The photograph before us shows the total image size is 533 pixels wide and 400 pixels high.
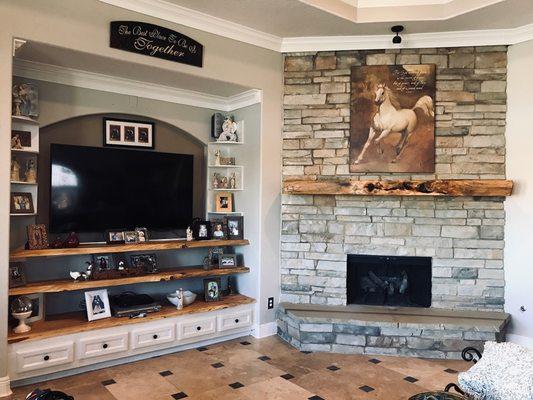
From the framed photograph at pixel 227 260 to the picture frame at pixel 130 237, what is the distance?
0.92 metres

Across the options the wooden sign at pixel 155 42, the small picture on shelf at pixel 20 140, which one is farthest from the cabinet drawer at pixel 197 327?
the wooden sign at pixel 155 42

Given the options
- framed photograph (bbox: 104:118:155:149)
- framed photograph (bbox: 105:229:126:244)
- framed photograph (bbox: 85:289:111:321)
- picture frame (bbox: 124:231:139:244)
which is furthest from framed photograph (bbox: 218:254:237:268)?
framed photograph (bbox: 104:118:155:149)

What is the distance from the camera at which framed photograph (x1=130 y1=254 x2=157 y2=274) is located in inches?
153

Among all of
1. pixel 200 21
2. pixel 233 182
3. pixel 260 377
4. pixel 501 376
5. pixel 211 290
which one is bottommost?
pixel 260 377

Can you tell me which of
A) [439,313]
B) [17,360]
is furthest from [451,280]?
[17,360]

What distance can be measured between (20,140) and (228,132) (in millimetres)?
2027

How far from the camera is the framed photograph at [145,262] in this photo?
389cm

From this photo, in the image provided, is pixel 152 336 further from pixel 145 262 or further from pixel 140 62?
pixel 140 62

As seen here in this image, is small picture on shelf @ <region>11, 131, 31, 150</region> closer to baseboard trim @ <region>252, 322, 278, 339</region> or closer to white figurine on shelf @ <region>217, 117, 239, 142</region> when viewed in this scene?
white figurine on shelf @ <region>217, 117, 239, 142</region>

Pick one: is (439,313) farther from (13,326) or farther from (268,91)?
(13,326)

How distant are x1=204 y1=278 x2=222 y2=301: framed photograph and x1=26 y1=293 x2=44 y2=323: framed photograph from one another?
1.47m

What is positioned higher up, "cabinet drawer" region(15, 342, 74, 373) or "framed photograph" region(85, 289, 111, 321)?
"framed photograph" region(85, 289, 111, 321)

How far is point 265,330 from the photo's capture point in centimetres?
434

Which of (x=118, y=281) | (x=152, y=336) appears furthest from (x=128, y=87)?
(x=152, y=336)
